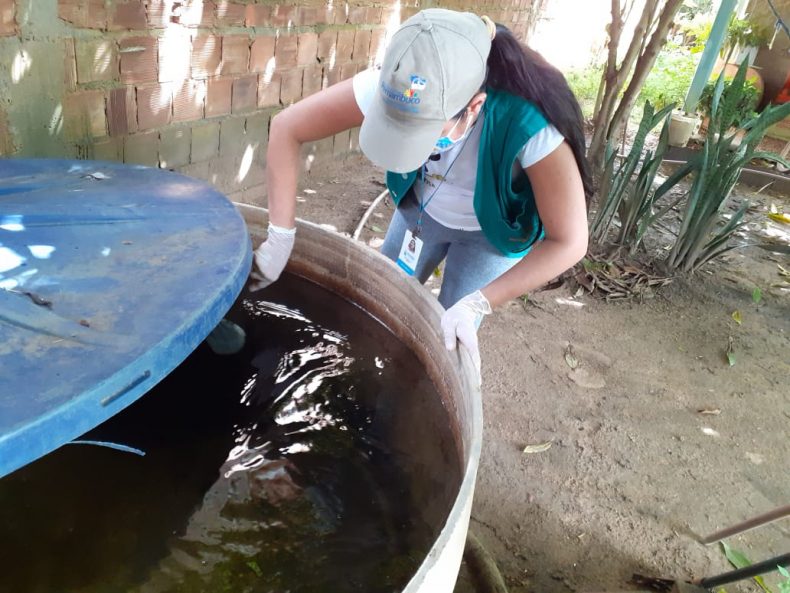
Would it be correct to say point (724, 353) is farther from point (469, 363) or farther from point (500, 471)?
point (469, 363)

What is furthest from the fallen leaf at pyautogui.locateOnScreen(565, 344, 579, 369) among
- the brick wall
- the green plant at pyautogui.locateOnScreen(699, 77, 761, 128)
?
the green plant at pyautogui.locateOnScreen(699, 77, 761, 128)

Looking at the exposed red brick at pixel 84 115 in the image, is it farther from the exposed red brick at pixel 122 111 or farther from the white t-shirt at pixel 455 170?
the white t-shirt at pixel 455 170

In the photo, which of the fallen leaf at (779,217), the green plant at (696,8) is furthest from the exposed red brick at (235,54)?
the green plant at (696,8)

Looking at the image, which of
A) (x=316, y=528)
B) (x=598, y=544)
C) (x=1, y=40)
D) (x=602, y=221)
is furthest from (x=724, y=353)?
(x=1, y=40)

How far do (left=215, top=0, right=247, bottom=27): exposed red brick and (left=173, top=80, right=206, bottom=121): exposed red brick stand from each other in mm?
246

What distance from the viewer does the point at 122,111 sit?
6.71 feet

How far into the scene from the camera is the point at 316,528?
1.17m

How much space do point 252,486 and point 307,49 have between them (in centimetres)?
228

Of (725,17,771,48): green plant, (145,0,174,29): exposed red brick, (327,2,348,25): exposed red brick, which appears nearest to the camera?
(145,0,174,29): exposed red brick

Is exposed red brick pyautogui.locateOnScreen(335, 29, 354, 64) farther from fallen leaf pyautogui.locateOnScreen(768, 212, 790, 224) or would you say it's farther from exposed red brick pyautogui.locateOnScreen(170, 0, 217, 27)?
fallen leaf pyautogui.locateOnScreen(768, 212, 790, 224)

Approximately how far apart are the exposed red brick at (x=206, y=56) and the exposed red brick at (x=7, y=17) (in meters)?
0.69

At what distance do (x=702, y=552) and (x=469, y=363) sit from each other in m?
1.06

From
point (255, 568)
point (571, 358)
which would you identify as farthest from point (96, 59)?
point (571, 358)

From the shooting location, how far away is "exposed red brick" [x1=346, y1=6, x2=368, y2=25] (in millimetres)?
3023
